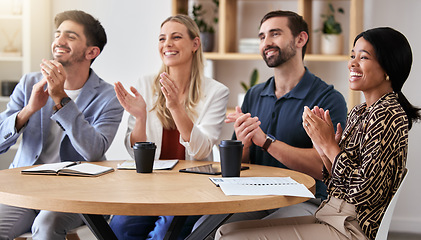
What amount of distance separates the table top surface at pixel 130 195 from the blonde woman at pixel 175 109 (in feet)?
1.60

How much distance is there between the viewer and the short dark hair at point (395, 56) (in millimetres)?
1758

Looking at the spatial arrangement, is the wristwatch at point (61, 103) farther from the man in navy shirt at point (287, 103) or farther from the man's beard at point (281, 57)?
the man's beard at point (281, 57)

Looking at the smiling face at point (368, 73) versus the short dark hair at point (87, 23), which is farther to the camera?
the short dark hair at point (87, 23)

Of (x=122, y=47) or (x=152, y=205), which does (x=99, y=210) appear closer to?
(x=152, y=205)

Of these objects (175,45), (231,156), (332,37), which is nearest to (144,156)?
(231,156)

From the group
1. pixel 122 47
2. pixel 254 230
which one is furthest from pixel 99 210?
pixel 122 47

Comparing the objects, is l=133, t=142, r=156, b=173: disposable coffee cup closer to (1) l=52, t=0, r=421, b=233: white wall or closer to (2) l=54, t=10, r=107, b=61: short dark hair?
(2) l=54, t=10, r=107, b=61: short dark hair

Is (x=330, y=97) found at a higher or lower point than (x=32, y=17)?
lower

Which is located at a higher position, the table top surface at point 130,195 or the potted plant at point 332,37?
the potted plant at point 332,37

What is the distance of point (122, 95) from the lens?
2270 mm

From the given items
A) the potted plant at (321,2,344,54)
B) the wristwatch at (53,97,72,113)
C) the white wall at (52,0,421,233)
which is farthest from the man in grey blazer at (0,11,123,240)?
the potted plant at (321,2,344,54)

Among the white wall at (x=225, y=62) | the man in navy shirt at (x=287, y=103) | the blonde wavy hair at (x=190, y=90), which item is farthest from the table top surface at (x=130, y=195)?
the white wall at (x=225, y=62)

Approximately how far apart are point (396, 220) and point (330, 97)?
1.96m

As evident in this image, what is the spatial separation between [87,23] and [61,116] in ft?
2.02
